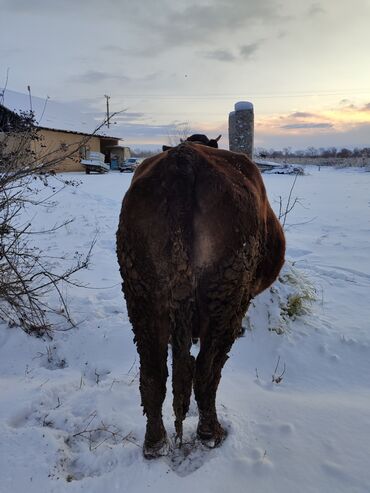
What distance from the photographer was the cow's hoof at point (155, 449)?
7.72 ft

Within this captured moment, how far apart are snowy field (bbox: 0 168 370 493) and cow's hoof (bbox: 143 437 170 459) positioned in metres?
0.05

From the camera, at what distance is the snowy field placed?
224 cm

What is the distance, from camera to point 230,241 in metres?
1.95

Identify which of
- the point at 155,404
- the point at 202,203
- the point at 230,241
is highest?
the point at 202,203

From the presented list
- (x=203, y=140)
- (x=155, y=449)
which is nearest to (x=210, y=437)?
(x=155, y=449)

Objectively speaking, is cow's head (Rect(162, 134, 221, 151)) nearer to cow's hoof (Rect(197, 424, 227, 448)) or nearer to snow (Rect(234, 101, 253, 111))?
cow's hoof (Rect(197, 424, 227, 448))

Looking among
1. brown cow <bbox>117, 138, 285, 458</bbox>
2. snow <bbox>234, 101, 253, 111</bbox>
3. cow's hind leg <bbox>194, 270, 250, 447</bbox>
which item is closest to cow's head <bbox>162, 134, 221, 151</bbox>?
brown cow <bbox>117, 138, 285, 458</bbox>

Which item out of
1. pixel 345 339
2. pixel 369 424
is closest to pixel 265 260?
pixel 369 424

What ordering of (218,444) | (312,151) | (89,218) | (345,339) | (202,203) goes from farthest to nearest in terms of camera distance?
(312,151), (89,218), (345,339), (218,444), (202,203)

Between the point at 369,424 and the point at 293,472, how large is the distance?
0.83 metres

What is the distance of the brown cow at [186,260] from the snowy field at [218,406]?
489 millimetres

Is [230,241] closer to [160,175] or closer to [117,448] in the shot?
[160,175]

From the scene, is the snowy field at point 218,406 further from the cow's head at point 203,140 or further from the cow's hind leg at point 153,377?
the cow's head at point 203,140

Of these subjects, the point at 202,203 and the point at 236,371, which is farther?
→ the point at 236,371
